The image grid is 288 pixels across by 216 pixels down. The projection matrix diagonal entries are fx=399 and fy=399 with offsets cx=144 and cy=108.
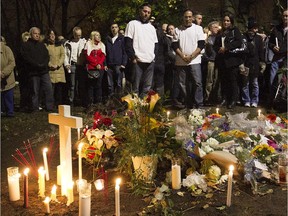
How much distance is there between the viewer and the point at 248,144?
4.86m

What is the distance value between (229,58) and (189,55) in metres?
0.91

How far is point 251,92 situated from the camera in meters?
9.29

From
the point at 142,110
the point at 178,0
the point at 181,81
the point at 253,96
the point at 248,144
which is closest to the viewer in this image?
the point at 142,110

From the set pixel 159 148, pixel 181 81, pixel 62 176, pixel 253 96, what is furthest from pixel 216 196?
pixel 253 96

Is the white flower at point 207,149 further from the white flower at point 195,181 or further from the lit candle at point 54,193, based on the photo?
the lit candle at point 54,193

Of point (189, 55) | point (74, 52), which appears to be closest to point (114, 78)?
point (74, 52)

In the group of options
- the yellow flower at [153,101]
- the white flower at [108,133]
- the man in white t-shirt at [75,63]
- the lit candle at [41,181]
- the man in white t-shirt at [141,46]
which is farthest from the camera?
the man in white t-shirt at [75,63]

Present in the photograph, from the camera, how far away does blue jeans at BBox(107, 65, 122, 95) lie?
9.53 meters

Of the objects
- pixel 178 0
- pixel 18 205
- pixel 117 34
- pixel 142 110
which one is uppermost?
pixel 178 0

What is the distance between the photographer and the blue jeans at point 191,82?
8344 millimetres

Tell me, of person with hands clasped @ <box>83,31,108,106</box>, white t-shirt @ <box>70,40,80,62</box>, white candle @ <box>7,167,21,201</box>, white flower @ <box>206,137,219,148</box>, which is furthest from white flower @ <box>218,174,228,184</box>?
white t-shirt @ <box>70,40,80,62</box>

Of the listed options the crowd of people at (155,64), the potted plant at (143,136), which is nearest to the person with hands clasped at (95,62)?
the crowd of people at (155,64)

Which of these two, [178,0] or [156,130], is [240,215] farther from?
[178,0]

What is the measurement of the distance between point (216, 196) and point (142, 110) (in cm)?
119
